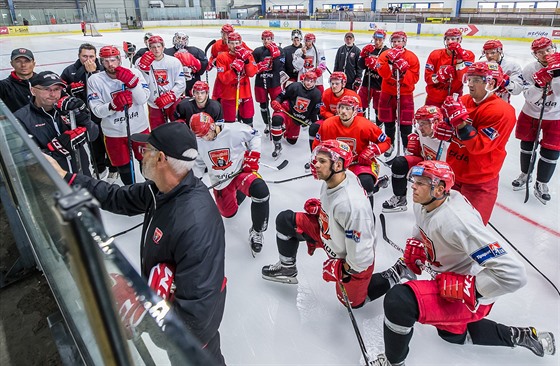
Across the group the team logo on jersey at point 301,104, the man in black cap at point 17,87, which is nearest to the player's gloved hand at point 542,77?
the team logo on jersey at point 301,104

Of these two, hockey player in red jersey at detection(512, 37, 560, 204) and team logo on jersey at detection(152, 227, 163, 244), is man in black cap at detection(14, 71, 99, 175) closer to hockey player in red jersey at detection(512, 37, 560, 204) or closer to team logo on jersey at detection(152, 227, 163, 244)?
team logo on jersey at detection(152, 227, 163, 244)

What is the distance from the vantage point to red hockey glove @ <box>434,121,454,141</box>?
2859mm

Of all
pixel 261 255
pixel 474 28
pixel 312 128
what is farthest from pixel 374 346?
pixel 474 28

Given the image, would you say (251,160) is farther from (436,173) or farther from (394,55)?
(394,55)

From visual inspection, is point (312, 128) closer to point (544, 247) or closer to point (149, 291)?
point (544, 247)

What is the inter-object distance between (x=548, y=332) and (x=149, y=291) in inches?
93.7

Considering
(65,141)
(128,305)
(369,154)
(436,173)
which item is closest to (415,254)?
(436,173)

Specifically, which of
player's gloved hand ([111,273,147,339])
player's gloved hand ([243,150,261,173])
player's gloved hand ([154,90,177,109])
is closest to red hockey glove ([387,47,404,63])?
player's gloved hand ([243,150,261,173])

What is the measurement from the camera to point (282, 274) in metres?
2.77

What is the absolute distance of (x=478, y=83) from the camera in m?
2.71

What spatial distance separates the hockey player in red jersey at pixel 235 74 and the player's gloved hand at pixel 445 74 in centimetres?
258

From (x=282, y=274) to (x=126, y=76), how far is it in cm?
250

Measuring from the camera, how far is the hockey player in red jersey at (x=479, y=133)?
8.56 ft

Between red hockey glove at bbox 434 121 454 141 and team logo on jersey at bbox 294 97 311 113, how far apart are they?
2.68 metres
